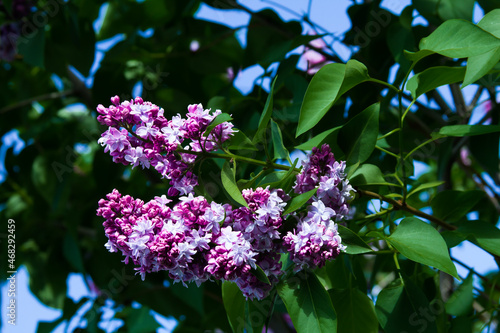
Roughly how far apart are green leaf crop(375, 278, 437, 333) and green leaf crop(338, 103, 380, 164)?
0.66ft

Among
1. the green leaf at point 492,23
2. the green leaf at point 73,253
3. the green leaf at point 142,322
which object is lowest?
the green leaf at point 73,253

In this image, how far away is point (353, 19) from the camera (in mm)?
1286

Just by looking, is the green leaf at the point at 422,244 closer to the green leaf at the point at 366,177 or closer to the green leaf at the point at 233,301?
the green leaf at the point at 366,177

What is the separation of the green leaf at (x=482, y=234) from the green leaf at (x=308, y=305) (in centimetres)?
25

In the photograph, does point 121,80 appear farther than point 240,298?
Yes

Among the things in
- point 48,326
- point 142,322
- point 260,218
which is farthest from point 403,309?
point 48,326

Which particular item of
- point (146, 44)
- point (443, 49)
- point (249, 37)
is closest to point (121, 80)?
point (146, 44)

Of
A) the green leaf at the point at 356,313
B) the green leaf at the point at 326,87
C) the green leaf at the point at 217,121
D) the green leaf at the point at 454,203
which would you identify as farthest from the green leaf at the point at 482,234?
the green leaf at the point at 217,121

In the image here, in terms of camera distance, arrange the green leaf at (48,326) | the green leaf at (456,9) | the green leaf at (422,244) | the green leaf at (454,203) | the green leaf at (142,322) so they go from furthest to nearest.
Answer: the green leaf at (48,326) < the green leaf at (142,322) < the green leaf at (456,9) < the green leaf at (454,203) < the green leaf at (422,244)

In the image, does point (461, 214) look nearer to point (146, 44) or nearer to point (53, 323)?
point (146, 44)

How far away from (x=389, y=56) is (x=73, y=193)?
4.35ft

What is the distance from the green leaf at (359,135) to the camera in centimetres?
77

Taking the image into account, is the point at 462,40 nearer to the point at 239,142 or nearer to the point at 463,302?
the point at 239,142

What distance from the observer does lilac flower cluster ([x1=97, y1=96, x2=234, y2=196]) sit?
0.70 m
